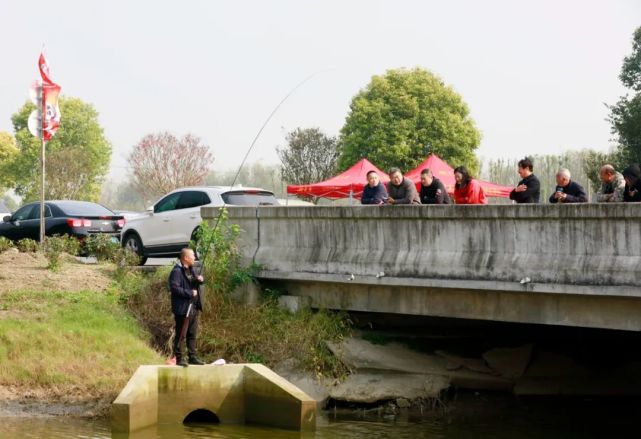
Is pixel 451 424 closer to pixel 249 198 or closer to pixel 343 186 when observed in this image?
pixel 249 198

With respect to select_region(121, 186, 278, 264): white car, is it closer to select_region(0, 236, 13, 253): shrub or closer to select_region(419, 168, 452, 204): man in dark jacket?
select_region(0, 236, 13, 253): shrub

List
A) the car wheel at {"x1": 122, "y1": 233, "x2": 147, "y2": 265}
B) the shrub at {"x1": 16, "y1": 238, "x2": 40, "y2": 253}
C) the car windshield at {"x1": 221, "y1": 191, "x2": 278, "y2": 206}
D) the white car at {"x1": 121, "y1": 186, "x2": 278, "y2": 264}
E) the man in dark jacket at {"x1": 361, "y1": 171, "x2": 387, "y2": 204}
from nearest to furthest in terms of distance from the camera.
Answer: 1. the man in dark jacket at {"x1": 361, "y1": 171, "x2": 387, "y2": 204}
2. the car windshield at {"x1": 221, "y1": 191, "x2": 278, "y2": 206}
3. the white car at {"x1": 121, "y1": 186, "x2": 278, "y2": 264}
4. the shrub at {"x1": 16, "y1": 238, "x2": 40, "y2": 253}
5. the car wheel at {"x1": 122, "y1": 233, "x2": 147, "y2": 265}

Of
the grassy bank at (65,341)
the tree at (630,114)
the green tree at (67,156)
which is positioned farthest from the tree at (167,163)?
the grassy bank at (65,341)

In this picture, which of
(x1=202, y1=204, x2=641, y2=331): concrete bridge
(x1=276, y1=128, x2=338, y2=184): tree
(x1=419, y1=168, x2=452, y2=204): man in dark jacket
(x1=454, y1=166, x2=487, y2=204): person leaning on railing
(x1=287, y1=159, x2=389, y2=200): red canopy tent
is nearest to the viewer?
(x1=202, y1=204, x2=641, y2=331): concrete bridge

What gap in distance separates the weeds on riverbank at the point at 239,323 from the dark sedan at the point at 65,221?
19.3 ft

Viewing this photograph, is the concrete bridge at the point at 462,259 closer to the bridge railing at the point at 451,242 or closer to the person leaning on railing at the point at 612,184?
the bridge railing at the point at 451,242

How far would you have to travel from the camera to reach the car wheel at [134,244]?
22.3m

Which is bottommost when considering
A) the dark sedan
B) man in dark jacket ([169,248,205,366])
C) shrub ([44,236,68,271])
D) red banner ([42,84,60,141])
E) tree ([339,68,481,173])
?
man in dark jacket ([169,248,205,366])

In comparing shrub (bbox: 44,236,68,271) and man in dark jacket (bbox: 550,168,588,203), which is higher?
man in dark jacket (bbox: 550,168,588,203)

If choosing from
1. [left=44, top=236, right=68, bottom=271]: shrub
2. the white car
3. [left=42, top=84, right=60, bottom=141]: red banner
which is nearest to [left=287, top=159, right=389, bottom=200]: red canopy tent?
[left=42, top=84, right=60, bottom=141]: red banner

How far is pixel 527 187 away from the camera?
48.4 feet

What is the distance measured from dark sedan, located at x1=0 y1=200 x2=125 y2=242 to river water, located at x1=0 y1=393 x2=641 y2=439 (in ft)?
31.2

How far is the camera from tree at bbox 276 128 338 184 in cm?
5112

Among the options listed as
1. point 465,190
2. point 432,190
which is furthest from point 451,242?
point 432,190
